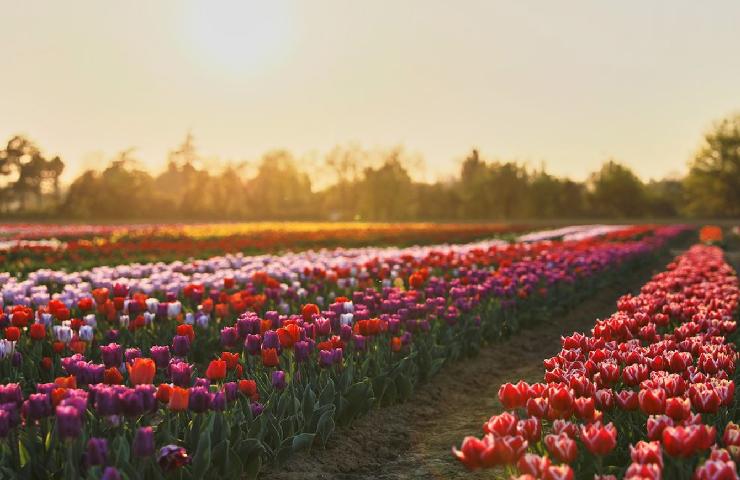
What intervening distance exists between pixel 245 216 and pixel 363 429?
6371 cm

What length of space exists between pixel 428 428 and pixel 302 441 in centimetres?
151

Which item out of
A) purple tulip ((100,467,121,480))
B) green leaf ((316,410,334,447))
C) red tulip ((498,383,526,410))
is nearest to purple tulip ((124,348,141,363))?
green leaf ((316,410,334,447))

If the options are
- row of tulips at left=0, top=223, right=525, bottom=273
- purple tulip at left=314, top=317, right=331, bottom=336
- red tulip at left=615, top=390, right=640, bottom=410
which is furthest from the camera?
row of tulips at left=0, top=223, right=525, bottom=273

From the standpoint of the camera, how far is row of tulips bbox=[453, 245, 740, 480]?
104 inches

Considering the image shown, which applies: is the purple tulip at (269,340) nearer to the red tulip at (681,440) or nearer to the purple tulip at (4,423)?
the purple tulip at (4,423)

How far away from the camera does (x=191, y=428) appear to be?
3.62 meters

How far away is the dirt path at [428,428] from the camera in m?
4.34

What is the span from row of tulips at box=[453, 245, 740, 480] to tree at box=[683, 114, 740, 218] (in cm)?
5663

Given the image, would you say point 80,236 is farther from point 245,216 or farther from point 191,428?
point 245,216

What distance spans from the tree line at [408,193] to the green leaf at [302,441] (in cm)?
5607

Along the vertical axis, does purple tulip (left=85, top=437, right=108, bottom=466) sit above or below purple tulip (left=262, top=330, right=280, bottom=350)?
below

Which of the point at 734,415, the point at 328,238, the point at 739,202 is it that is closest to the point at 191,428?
the point at 734,415

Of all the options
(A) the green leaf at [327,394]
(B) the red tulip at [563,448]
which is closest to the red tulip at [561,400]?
(B) the red tulip at [563,448]

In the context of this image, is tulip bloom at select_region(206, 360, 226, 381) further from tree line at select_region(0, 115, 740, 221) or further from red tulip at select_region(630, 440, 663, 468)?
tree line at select_region(0, 115, 740, 221)
